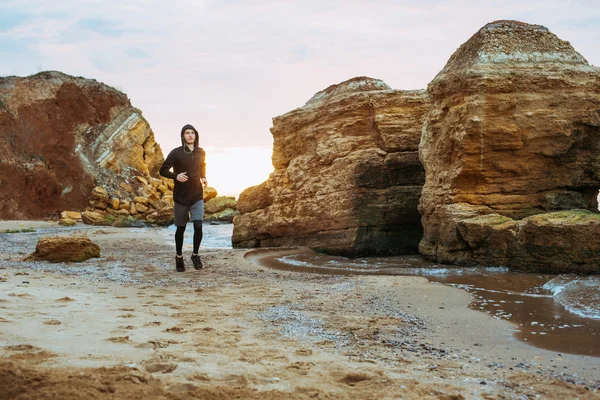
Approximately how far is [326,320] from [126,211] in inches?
1105

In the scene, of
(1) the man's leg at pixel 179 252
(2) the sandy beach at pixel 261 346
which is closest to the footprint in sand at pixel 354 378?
(2) the sandy beach at pixel 261 346

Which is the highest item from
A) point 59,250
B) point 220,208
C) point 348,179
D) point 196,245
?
point 348,179

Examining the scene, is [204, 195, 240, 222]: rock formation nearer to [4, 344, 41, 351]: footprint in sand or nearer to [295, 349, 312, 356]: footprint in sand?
[295, 349, 312, 356]: footprint in sand

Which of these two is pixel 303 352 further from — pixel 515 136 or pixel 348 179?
pixel 348 179

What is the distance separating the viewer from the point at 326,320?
488cm

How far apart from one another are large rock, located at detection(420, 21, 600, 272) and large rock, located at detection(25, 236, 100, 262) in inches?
231

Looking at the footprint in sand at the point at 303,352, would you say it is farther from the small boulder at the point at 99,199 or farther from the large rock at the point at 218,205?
the small boulder at the point at 99,199

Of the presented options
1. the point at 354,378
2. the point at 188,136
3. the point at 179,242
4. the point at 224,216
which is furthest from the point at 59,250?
the point at 224,216

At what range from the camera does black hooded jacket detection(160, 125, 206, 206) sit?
8.92 meters

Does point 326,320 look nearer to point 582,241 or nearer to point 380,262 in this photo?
point 582,241

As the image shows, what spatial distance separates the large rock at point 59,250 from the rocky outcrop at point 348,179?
5158 millimetres

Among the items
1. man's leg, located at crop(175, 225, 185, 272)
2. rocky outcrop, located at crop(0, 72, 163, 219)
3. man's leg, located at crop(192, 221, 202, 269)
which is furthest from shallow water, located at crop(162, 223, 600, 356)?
rocky outcrop, located at crop(0, 72, 163, 219)

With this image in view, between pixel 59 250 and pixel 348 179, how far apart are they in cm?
→ 588

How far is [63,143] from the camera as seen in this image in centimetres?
3550
